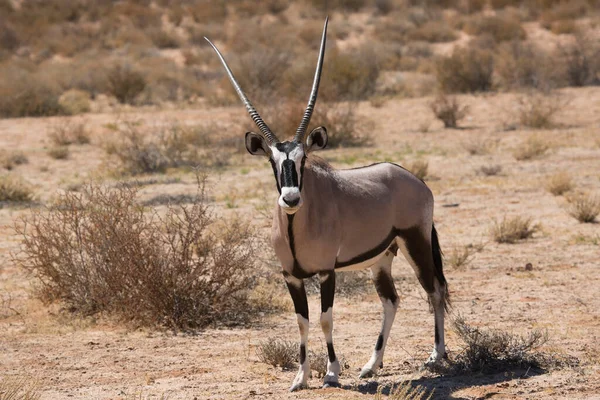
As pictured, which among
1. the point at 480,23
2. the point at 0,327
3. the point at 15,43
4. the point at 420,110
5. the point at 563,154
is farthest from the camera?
the point at 15,43

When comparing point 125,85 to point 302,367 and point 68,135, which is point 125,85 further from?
point 302,367

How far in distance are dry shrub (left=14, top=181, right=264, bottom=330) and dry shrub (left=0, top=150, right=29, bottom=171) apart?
916 centimetres

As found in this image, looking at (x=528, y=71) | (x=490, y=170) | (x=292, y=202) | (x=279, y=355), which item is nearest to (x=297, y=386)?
(x=279, y=355)

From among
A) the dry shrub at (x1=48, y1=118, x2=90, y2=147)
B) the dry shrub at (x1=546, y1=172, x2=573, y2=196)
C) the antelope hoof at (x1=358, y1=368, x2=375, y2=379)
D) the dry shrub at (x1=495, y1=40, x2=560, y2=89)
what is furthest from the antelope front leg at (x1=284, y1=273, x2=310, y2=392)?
the dry shrub at (x1=495, y1=40, x2=560, y2=89)

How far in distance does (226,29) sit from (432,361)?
41.4 m

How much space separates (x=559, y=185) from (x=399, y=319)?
6.74 metres

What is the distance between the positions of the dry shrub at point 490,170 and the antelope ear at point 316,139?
10.5m

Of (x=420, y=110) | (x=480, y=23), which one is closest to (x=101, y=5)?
(x=480, y=23)

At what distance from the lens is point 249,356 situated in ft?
26.5

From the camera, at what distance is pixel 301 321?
6930mm

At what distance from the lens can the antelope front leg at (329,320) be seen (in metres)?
6.78

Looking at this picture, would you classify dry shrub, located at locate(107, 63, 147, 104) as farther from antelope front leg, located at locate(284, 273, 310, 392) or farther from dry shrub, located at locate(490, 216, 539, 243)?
antelope front leg, located at locate(284, 273, 310, 392)

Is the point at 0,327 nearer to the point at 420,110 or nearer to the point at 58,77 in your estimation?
the point at 420,110

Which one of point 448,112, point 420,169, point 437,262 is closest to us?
point 437,262
